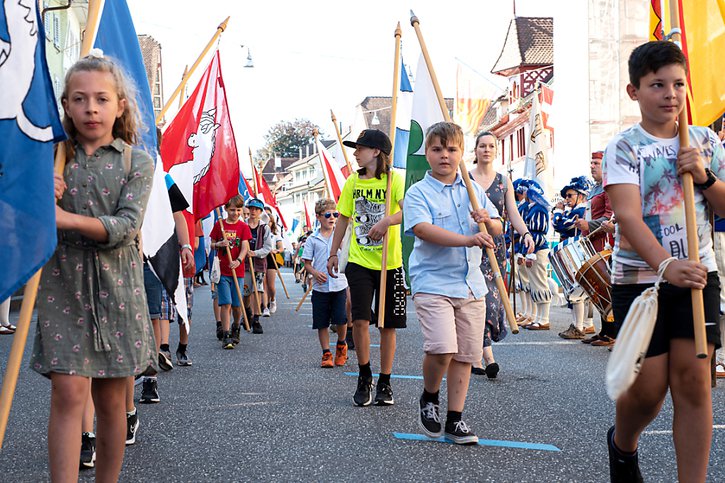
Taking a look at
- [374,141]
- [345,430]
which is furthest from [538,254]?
[345,430]

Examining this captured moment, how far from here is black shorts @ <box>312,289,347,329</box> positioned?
31.8 feet

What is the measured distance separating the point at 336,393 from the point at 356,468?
2631mm

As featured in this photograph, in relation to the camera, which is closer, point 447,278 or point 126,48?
point 126,48

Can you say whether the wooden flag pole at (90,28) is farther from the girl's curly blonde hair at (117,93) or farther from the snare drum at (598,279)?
the snare drum at (598,279)

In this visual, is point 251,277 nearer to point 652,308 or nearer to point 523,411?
point 523,411

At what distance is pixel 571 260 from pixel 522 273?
3.38 metres

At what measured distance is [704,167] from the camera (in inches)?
150

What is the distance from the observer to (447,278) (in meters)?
5.71

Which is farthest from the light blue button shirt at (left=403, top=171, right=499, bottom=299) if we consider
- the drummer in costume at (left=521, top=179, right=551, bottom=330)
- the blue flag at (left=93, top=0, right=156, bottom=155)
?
the drummer in costume at (left=521, top=179, right=551, bottom=330)

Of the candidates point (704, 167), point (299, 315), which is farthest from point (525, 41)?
point (704, 167)

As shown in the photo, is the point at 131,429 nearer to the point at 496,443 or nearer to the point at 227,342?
the point at 496,443

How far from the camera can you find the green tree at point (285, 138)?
112750 millimetres

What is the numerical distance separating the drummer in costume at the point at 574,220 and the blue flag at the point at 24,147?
8724mm

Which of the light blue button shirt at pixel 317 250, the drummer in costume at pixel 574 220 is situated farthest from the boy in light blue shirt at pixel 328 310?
the drummer in costume at pixel 574 220
